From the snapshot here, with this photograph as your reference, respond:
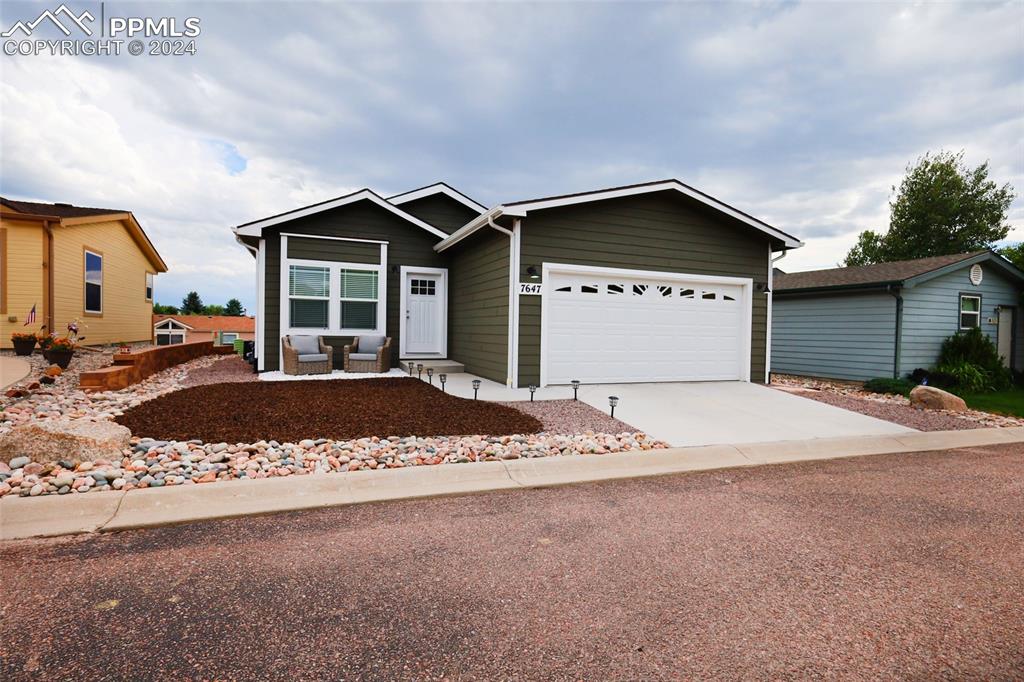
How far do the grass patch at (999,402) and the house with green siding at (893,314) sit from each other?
5.04ft

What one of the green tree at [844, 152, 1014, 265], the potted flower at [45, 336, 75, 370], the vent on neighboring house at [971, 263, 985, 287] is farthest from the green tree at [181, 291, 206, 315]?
the vent on neighboring house at [971, 263, 985, 287]

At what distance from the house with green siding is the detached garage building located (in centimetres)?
440

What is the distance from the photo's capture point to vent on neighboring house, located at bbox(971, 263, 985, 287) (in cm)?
1333

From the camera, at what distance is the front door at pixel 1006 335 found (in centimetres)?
1397

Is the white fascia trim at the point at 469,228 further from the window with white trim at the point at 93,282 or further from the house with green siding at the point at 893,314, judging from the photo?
the house with green siding at the point at 893,314

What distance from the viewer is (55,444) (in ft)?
13.1

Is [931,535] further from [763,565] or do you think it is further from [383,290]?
[383,290]

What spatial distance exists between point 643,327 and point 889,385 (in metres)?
6.57

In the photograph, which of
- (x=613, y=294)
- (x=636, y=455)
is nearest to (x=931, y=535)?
(x=636, y=455)

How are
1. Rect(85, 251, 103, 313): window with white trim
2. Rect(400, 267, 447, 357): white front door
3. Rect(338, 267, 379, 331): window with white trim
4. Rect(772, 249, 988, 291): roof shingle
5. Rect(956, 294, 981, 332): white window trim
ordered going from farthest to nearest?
1. Rect(85, 251, 103, 313): window with white trim
2. Rect(956, 294, 981, 332): white window trim
3. Rect(772, 249, 988, 291): roof shingle
4. Rect(400, 267, 447, 357): white front door
5. Rect(338, 267, 379, 331): window with white trim

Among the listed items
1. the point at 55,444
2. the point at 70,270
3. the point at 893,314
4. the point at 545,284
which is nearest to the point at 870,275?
the point at 893,314

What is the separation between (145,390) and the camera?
806 cm

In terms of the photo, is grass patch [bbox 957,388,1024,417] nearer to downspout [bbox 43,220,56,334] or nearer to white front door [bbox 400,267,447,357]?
white front door [bbox 400,267,447,357]

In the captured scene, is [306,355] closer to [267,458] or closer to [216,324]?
[267,458]
